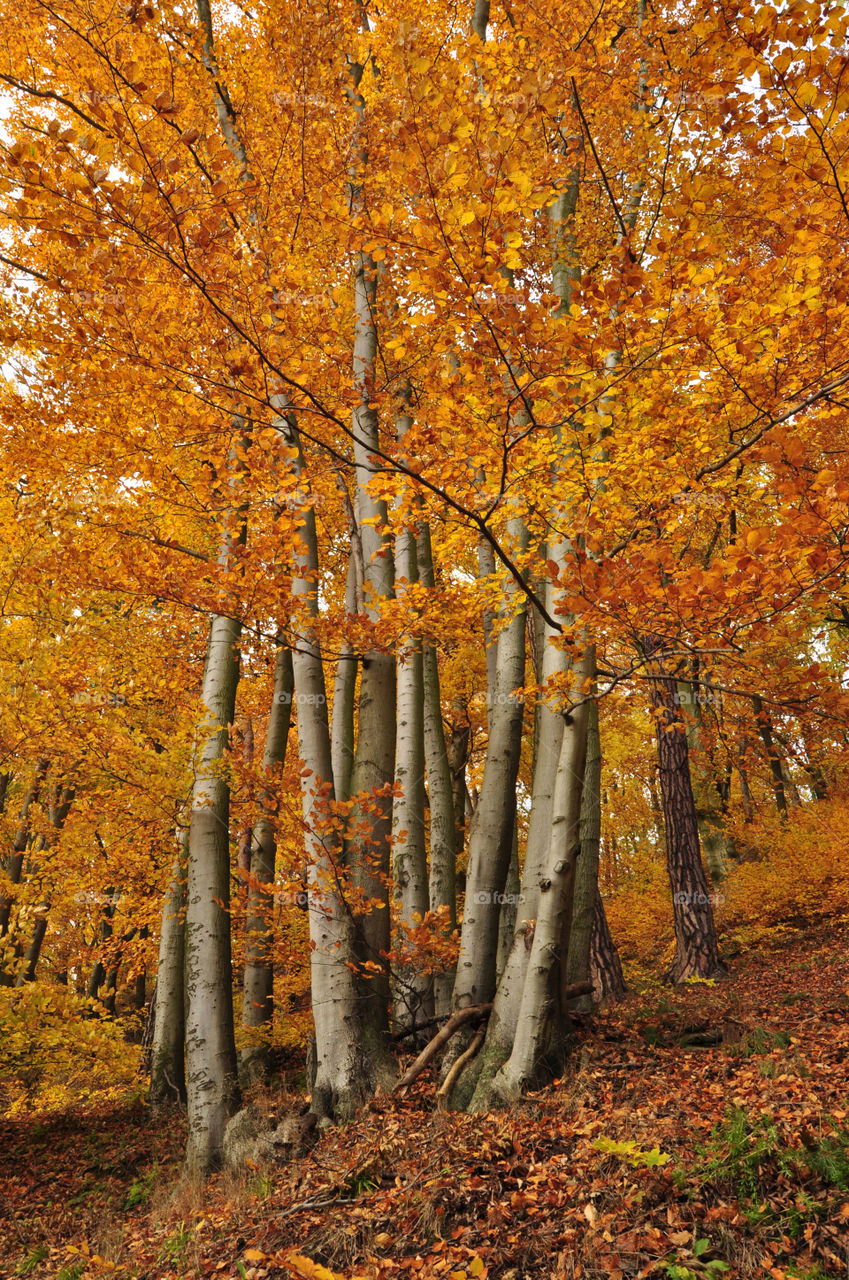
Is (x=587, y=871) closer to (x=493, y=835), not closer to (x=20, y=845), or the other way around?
(x=493, y=835)

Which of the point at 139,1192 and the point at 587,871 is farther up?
the point at 587,871

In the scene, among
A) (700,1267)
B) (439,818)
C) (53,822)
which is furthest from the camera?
(53,822)

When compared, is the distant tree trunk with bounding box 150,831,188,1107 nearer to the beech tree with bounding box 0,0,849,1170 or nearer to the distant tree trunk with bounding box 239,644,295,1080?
the beech tree with bounding box 0,0,849,1170

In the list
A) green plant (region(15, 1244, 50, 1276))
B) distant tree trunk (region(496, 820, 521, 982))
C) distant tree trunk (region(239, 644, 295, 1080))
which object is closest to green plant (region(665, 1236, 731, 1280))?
distant tree trunk (region(496, 820, 521, 982))

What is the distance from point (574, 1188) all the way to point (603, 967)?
5.31 meters

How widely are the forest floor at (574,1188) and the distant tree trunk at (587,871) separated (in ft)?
2.15

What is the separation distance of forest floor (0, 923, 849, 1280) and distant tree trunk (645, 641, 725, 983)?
7.65 feet

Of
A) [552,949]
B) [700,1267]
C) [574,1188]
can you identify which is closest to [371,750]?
[552,949]

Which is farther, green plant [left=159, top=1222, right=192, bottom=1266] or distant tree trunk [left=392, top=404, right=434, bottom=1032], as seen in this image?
distant tree trunk [left=392, top=404, right=434, bottom=1032]

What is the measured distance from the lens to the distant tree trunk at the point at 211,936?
5137 millimetres

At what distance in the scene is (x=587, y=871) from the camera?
659 cm

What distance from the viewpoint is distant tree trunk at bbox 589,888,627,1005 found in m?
7.61

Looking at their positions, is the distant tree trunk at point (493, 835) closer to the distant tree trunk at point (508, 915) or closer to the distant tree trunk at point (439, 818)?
the distant tree trunk at point (508, 915)

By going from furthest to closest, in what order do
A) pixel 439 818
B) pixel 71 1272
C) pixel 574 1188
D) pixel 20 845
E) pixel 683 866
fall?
pixel 20 845 < pixel 683 866 < pixel 439 818 < pixel 71 1272 < pixel 574 1188
